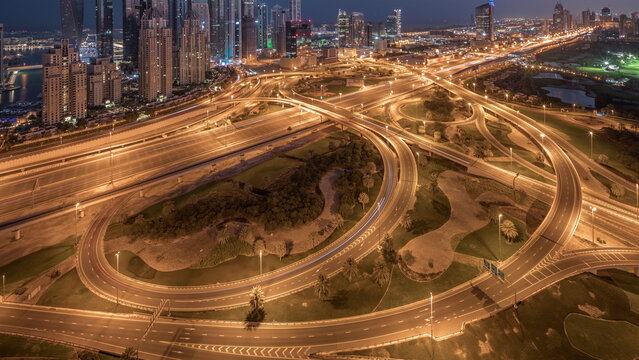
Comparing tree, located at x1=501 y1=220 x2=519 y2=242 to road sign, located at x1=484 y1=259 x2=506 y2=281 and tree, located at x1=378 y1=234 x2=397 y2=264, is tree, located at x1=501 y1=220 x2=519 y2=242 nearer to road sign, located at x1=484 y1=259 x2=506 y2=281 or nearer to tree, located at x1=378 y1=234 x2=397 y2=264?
road sign, located at x1=484 y1=259 x2=506 y2=281

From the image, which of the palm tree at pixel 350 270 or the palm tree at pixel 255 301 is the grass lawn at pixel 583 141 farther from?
the palm tree at pixel 255 301

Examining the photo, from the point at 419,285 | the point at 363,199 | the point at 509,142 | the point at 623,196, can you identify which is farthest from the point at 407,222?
the point at 509,142

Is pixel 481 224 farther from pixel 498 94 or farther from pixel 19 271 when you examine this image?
pixel 498 94

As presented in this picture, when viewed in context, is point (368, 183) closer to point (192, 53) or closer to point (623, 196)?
point (623, 196)

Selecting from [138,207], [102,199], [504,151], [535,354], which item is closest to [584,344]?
[535,354]

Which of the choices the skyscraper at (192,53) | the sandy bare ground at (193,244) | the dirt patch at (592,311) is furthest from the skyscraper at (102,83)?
the dirt patch at (592,311)

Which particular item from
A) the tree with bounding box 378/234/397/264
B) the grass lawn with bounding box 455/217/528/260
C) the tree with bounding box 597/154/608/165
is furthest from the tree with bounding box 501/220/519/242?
the tree with bounding box 597/154/608/165

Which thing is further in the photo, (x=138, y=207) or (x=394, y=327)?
(x=138, y=207)

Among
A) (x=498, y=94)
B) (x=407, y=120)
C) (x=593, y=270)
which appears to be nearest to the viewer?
(x=593, y=270)
